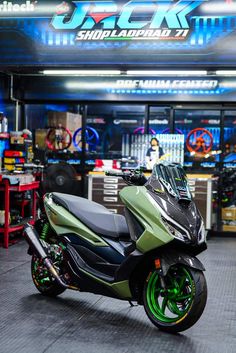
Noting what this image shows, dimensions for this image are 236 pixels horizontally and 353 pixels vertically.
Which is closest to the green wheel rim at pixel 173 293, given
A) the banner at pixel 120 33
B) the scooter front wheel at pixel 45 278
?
the scooter front wheel at pixel 45 278

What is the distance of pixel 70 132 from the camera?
10969 millimetres

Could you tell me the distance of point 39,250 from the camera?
17.1ft

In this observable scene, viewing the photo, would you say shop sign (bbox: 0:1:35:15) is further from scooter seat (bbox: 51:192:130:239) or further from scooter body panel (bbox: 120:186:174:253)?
scooter body panel (bbox: 120:186:174:253)

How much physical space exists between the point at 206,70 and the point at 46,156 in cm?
351

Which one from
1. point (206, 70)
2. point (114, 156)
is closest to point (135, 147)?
point (114, 156)

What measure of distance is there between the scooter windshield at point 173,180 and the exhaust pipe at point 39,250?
1.16 meters

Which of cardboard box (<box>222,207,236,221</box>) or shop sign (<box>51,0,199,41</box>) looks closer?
shop sign (<box>51,0,199,41</box>)

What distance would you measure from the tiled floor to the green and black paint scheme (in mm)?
183

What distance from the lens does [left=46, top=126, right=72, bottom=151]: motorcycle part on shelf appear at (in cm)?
1098

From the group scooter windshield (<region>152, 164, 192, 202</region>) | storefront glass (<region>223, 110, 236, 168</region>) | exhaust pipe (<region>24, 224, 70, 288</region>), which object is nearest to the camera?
scooter windshield (<region>152, 164, 192, 202</region>)

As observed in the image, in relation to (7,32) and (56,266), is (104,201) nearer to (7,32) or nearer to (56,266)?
(7,32)

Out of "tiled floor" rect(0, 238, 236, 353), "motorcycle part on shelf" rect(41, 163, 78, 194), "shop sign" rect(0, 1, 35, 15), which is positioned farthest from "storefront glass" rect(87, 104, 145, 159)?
"tiled floor" rect(0, 238, 236, 353)

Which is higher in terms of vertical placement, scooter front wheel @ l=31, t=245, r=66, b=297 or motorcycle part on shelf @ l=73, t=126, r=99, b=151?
motorcycle part on shelf @ l=73, t=126, r=99, b=151

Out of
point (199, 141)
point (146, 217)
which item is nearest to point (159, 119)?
point (199, 141)
